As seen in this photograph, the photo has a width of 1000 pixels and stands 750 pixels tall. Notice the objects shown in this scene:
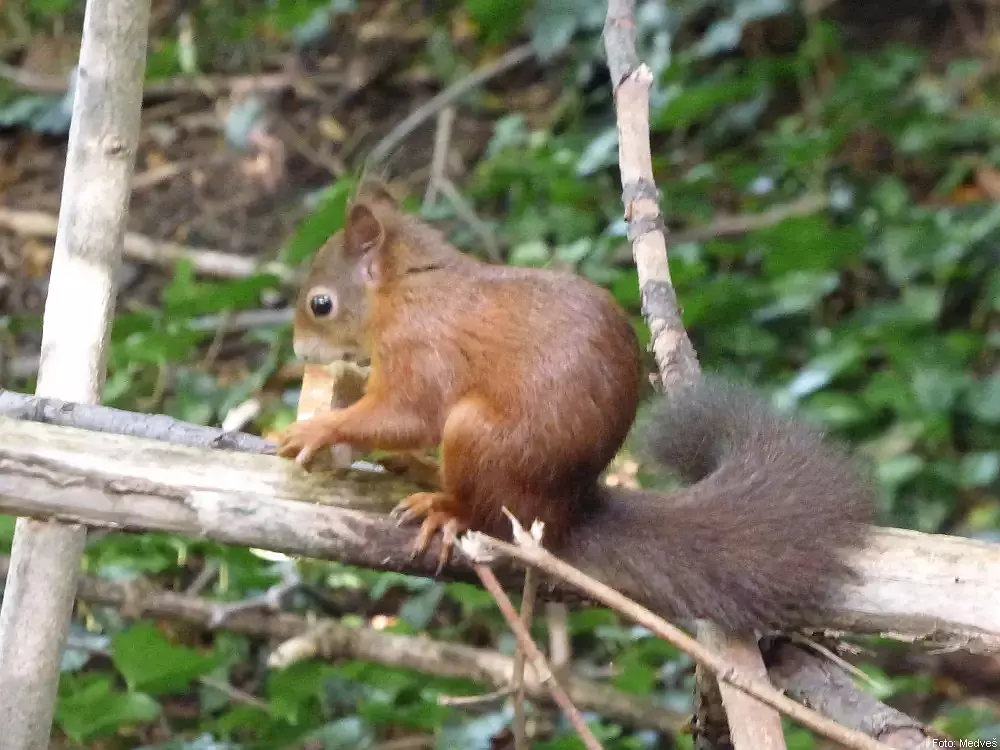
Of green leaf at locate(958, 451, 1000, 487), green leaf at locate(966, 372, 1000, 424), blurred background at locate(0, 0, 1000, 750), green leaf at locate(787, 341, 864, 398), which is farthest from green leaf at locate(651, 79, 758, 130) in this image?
green leaf at locate(958, 451, 1000, 487)

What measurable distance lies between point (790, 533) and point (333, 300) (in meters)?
0.63

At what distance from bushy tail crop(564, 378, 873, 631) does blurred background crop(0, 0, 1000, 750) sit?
0.47 metres

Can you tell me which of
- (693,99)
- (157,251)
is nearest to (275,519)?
(693,99)

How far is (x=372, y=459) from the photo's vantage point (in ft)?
4.46

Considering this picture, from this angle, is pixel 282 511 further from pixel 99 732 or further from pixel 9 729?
pixel 99 732

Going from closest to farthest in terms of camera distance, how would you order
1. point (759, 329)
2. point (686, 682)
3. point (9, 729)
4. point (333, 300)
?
point (9, 729), point (333, 300), point (686, 682), point (759, 329)

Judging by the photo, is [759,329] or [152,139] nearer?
[759,329]

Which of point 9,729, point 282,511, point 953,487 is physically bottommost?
point 9,729

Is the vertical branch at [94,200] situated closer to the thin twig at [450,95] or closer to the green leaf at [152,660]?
the green leaf at [152,660]

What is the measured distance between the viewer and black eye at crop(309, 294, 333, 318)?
4.29 feet

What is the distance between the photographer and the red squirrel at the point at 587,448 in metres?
1.04

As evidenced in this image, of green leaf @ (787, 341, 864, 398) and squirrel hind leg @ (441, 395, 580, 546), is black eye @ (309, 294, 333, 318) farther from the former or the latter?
green leaf @ (787, 341, 864, 398)

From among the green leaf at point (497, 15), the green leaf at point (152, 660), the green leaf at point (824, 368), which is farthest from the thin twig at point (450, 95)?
the green leaf at point (152, 660)

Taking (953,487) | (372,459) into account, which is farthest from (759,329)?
(372,459)
